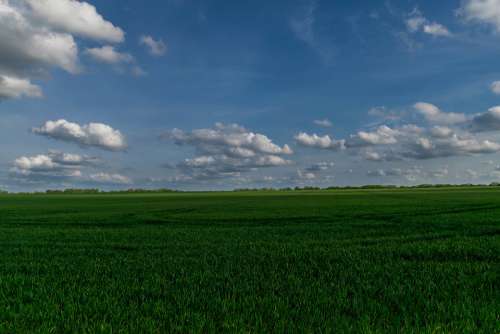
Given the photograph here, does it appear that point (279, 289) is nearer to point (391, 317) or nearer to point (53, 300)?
point (391, 317)

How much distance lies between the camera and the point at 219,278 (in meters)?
8.56

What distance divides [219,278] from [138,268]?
9.62 ft

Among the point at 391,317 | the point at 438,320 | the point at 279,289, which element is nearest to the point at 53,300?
the point at 279,289

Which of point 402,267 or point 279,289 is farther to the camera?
point 402,267

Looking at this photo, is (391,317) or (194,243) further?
(194,243)

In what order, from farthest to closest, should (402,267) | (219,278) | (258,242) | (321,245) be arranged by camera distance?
1. (258,242)
2. (321,245)
3. (402,267)
4. (219,278)

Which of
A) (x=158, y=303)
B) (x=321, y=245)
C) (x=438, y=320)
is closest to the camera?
(x=438, y=320)

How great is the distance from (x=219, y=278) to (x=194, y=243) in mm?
6443

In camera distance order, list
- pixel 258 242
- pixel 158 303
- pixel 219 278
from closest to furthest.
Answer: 1. pixel 158 303
2. pixel 219 278
3. pixel 258 242

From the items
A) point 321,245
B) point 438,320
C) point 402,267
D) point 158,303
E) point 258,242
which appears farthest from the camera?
point 258,242

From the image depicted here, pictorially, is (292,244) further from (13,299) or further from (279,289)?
(13,299)

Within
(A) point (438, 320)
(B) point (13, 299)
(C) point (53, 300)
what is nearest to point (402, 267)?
(A) point (438, 320)

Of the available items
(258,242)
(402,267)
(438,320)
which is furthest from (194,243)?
(438,320)

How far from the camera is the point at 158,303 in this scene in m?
6.64
